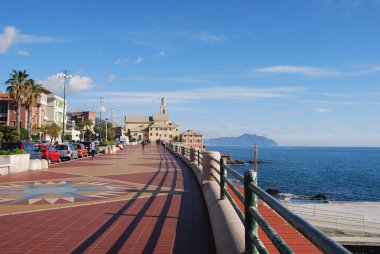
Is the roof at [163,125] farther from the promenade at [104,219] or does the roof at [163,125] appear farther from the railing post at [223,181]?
the railing post at [223,181]

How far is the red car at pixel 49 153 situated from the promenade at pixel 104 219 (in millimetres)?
13639

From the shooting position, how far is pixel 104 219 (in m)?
8.23

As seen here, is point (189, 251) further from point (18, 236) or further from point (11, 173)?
point (11, 173)

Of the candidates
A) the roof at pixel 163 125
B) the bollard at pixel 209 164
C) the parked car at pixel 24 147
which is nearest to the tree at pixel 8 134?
the parked car at pixel 24 147

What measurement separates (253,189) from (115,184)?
11.0 m

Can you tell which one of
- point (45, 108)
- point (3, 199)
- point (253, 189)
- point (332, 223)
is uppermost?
point (45, 108)

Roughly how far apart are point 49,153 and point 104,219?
68.5 ft

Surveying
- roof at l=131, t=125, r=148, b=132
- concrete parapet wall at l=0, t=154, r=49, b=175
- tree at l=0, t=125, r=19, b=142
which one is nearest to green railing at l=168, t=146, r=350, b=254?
concrete parapet wall at l=0, t=154, r=49, b=175

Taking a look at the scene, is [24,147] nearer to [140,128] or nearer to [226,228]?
[226,228]

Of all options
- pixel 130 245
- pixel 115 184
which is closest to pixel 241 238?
pixel 130 245

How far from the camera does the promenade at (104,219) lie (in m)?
6.29

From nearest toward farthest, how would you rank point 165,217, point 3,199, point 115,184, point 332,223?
point 165,217, point 3,199, point 115,184, point 332,223

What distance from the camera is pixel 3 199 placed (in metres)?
11.0

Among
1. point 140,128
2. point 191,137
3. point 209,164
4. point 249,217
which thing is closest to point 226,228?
point 249,217
